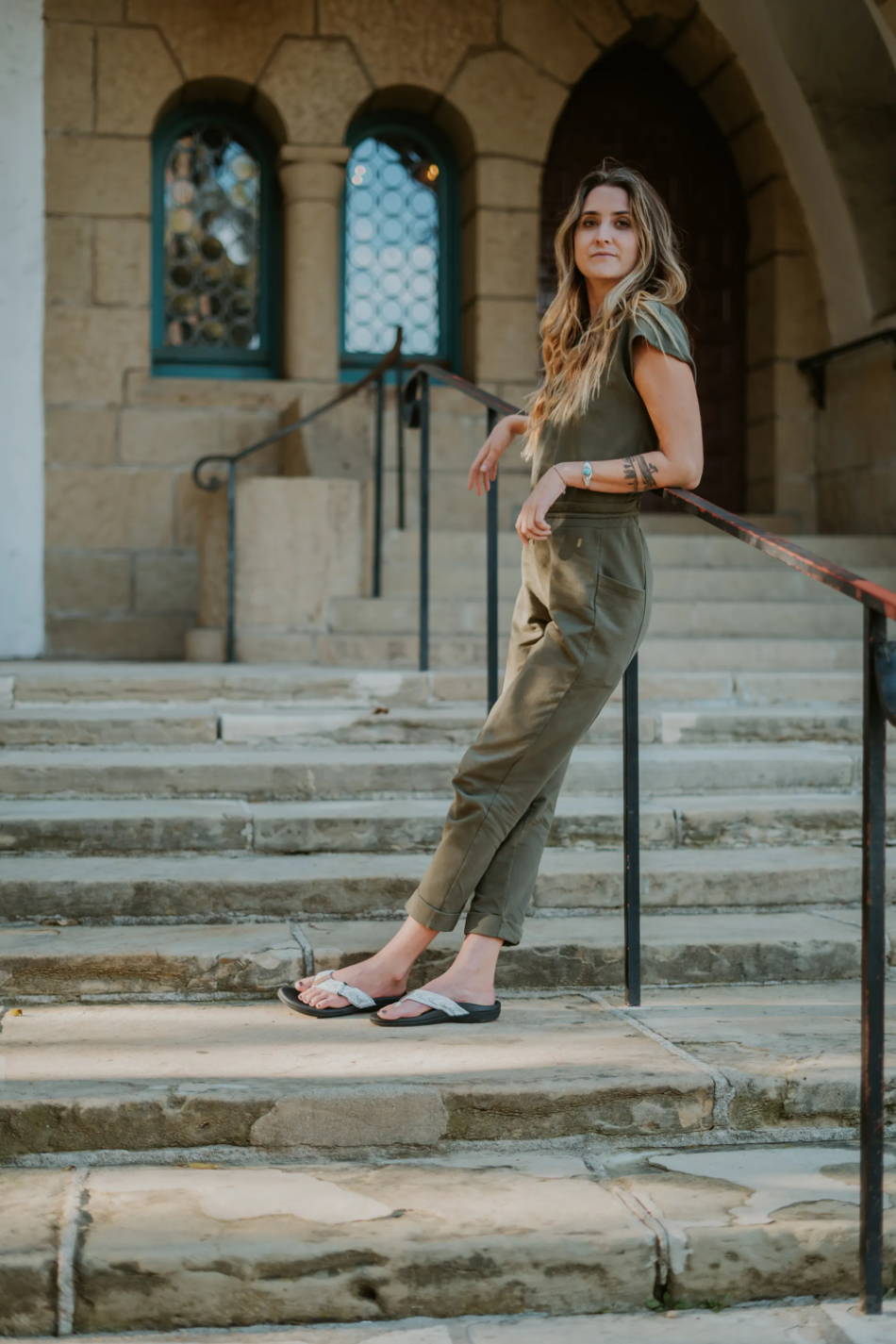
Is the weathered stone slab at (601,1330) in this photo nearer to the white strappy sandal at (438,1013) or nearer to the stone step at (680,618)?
the white strappy sandal at (438,1013)

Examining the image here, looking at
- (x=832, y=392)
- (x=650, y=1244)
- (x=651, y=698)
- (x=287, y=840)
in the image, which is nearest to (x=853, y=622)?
(x=651, y=698)

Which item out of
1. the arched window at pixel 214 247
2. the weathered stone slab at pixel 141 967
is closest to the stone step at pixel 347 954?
the weathered stone slab at pixel 141 967

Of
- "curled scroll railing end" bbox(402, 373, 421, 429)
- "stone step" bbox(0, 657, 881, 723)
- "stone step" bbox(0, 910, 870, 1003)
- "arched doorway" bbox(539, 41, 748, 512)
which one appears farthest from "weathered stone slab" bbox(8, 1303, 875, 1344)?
"arched doorway" bbox(539, 41, 748, 512)

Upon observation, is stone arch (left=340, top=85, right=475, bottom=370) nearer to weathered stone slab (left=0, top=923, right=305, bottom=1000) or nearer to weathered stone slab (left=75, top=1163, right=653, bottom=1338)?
weathered stone slab (left=0, top=923, right=305, bottom=1000)

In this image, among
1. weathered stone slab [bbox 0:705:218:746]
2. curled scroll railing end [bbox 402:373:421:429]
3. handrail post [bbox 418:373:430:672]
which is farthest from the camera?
curled scroll railing end [bbox 402:373:421:429]

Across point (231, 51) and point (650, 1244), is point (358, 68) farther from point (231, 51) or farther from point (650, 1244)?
point (650, 1244)

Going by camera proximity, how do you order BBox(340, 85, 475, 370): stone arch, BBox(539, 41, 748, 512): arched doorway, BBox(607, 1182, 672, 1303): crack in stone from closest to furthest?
BBox(607, 1182, 672, 1303): crack in stone, BBox(340, 85, 475, 370): stone arch, BBox(539, 41, 748, 512): arched doorway

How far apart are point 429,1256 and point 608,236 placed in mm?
1742

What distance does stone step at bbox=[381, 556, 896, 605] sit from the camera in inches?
227

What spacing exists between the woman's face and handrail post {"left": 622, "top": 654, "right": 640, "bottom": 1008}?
2.37ft

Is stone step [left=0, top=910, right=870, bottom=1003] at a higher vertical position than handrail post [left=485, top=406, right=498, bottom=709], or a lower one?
lower

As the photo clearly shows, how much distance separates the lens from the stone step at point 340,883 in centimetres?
324

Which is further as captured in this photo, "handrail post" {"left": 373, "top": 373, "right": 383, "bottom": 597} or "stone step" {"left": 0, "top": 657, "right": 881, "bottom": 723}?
"handrail post" {"left": 373, "top": 373, "right": 383, "bottom": 597}

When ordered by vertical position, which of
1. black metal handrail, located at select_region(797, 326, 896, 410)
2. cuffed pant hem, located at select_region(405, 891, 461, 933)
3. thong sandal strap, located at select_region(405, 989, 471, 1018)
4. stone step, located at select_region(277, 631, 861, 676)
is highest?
black metal handrail, located at select_region(797, 326, 896, 410)
